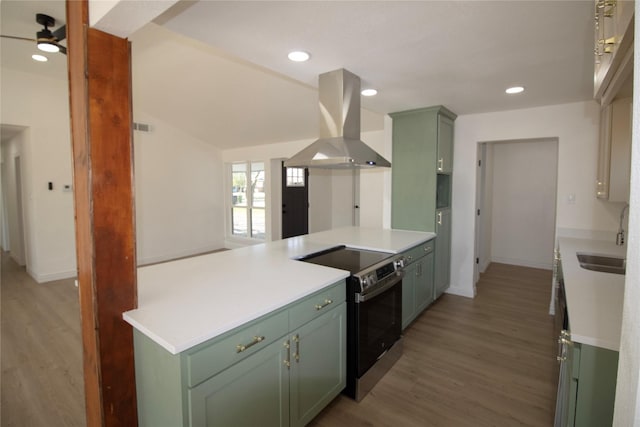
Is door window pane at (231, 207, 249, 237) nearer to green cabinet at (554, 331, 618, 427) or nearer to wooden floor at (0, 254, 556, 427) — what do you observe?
wooden floor at (0, 254, 556, 427)

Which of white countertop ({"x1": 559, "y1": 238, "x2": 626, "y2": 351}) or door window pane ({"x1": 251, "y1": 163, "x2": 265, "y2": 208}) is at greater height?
door window pane ({"x1": 251, "y1": 163, "x2": 265, "y2": 208})

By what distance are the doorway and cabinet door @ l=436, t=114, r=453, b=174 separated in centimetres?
155

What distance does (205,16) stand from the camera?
5.83ft

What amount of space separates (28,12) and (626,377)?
4230 mm

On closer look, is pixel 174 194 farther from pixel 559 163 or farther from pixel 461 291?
pixel 559 163

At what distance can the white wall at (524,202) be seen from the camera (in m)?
5.34

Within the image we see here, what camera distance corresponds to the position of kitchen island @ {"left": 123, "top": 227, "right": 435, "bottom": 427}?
127 cm

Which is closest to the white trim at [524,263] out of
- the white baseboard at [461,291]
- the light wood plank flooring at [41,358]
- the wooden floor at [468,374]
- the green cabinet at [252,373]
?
the wooden floor at [468,374]

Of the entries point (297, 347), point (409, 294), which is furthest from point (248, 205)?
point (297, 347)

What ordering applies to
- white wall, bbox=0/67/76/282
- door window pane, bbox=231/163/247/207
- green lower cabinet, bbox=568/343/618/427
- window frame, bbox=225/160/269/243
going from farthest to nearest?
door window pane, bbox=231/163/247/207, window frame, bbox=225/160/269/243, white wall, bbox=0/67/76/282, green lower cabinet, bbox=568/343/618/427

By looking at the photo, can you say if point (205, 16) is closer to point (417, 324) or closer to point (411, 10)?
point (411, 10)

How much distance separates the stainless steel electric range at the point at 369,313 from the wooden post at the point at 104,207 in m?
1.26

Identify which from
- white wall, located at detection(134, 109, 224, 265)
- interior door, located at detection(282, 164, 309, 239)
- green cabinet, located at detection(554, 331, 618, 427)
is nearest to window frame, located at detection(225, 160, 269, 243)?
white wall, located at detection(134, 109, 224, 265)

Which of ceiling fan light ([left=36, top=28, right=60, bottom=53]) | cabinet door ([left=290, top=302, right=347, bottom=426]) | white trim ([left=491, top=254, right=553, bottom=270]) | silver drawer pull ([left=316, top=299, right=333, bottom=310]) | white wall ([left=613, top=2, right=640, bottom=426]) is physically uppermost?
ceiling fan light ([left=36, top=28, right=60, bottom=53])
